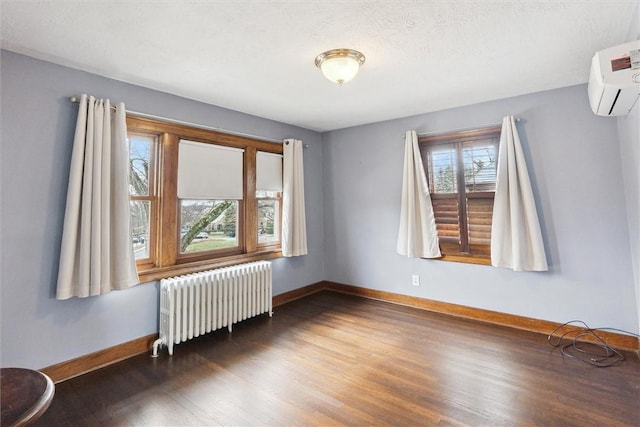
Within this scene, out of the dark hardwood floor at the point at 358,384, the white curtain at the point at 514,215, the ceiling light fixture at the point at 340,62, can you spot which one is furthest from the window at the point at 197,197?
the white curtain at the point at 514,215

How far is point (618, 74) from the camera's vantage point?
1738mm

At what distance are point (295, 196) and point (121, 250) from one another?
2.09m

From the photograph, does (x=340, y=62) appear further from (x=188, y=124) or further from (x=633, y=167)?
(x=633, y=167)

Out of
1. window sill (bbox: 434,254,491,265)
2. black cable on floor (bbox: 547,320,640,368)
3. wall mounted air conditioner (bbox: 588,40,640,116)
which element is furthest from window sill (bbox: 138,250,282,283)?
wall mounted air conditioner (bbox: 588,40,640,116)

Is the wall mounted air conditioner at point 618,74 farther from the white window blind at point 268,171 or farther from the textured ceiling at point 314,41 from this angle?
the white window blind at point 268,171

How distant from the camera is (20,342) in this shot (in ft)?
6.59

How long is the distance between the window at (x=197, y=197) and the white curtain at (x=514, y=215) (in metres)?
2.59

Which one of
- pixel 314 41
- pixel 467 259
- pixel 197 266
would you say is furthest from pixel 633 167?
pixel 197 266

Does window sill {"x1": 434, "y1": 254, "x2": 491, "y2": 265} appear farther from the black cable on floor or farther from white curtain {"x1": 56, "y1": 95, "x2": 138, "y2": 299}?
white curtain {"x1": 56, "y1": 95, "x2": 138, "y2": 299}

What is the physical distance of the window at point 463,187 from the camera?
322cm

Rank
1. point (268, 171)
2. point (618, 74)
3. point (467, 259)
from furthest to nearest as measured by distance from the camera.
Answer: point (268, 171) → point (467, 259) → point (618, 74)

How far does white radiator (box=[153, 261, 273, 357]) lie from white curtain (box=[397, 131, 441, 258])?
1745 millimetres

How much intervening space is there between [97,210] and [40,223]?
0.37 meters

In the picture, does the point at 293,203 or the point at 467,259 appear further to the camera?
the point at 293,203
